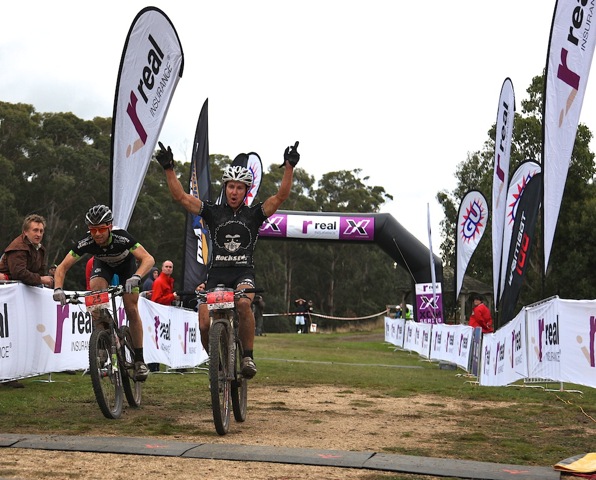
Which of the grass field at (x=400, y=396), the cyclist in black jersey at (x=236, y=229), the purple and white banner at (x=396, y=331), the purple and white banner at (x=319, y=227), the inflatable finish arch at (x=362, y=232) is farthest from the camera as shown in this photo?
the purple and white banner at (x=396, y=331)

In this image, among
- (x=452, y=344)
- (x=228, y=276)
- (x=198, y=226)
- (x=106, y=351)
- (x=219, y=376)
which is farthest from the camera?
(x=452, y=344)

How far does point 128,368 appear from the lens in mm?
8062

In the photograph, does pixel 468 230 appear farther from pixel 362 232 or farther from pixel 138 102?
pixel 138 102

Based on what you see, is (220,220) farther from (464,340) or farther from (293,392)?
(464,340)

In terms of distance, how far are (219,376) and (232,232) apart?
1346 mm

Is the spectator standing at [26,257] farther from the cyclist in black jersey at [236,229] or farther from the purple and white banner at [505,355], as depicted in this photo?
the purple and white banner at [505,355]

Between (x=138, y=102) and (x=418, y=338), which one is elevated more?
(x=138, y=102)

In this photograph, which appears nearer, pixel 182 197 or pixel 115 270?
pixel 182 197

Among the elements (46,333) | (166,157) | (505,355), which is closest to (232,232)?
(166,157)

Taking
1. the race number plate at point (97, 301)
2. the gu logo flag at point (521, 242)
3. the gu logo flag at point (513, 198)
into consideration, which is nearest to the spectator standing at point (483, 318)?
the gu logo flag at point (513, 198)

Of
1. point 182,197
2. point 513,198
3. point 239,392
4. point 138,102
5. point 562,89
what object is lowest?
Result: point 239,392

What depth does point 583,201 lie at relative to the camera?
157 ft

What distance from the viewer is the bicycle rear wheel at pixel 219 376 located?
6.40 metres

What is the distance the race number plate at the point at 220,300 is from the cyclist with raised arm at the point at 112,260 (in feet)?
3.05
